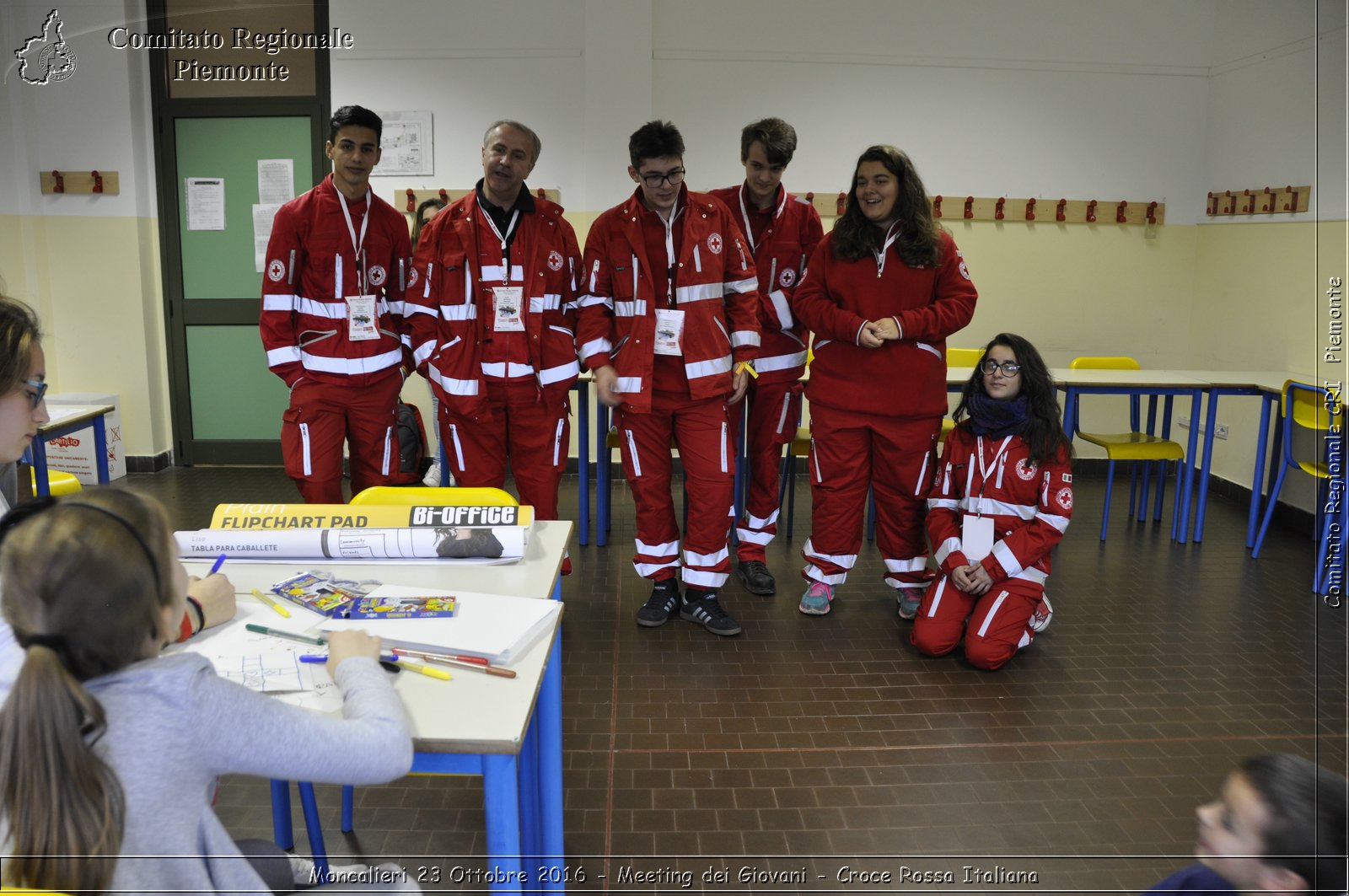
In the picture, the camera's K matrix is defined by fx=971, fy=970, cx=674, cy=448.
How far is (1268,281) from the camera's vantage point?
17.3ft

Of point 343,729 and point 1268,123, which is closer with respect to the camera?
point 343,729

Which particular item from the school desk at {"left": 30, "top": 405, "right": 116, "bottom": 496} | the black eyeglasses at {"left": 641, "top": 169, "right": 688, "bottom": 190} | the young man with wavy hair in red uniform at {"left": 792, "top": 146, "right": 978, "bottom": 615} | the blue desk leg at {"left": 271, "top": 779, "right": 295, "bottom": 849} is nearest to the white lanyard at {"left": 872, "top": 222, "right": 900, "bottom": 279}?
the young man with wavy hair in red uniform at {"left": 792, "top": 146, "right": 978, "bottom": 615}

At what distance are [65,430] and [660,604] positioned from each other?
8.43 ft

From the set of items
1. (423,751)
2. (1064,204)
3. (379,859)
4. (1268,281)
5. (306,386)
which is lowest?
(379,859)

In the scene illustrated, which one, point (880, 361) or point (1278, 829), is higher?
point (880, 361)

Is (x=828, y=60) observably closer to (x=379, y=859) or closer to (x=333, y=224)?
(x=333, y=224)

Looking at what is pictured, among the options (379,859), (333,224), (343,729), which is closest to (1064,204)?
(333,224)

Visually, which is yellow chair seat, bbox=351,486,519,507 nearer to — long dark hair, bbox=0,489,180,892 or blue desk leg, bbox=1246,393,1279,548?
long dark hair, bbox=0,489,180,892

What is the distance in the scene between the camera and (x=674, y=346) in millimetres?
3357

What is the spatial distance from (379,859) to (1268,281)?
17.3 feet

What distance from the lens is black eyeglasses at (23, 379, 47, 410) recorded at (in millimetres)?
1564

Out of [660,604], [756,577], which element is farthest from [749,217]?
[660,604]

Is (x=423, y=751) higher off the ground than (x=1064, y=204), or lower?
lower

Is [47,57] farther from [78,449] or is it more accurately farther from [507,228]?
[507,228]
